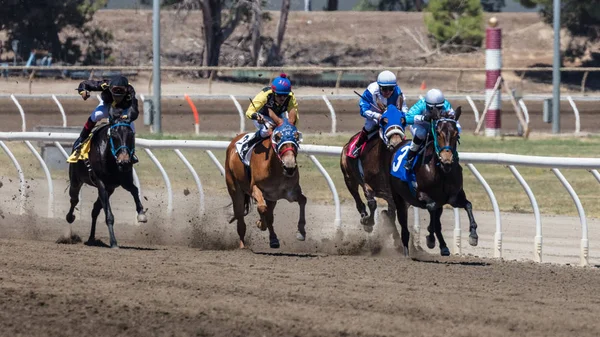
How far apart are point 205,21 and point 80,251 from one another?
31.4 m

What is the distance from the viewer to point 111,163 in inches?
476

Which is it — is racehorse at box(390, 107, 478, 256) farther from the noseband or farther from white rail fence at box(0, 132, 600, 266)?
the noseband

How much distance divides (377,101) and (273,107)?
1.03 meters

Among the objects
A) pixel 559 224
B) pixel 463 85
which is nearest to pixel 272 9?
pixel 463 85

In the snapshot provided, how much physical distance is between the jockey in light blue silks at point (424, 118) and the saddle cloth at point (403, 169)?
5 centimetres

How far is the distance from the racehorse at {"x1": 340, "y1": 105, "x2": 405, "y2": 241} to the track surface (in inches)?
11.7

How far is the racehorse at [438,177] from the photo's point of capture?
10195 mm

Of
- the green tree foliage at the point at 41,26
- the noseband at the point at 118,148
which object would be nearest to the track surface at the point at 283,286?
the noseband at the point at 118,148

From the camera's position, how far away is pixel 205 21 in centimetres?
Answer: 4222

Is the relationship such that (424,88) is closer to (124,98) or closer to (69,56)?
(69,56)

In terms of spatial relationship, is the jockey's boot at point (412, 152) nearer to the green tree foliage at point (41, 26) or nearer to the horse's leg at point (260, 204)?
the horse's leg at point (260, 204)

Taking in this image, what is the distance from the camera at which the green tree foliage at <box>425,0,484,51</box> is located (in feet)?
151

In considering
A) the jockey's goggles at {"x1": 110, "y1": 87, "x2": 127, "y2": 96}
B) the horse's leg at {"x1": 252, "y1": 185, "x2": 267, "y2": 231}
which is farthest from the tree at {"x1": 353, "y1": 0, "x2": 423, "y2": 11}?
the horse's leg at {"x1": 252, "y1": 185, "x2": 267, "y2": 231}

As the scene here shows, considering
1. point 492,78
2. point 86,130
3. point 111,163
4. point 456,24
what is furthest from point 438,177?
point 456,24
